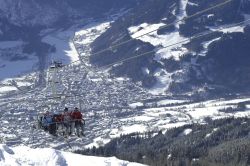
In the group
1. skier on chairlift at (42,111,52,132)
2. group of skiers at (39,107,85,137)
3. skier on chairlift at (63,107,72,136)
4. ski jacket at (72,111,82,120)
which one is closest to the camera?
skier on chairlift at (63,107,72,136)

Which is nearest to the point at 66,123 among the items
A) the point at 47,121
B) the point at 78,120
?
the point at 78,120

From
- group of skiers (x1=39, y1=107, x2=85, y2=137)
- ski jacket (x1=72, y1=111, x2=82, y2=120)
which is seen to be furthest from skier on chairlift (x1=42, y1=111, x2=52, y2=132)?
ski jacket (x1=72, y1=111, x2=82, y2=120)

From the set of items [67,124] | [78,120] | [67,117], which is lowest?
[67,124]

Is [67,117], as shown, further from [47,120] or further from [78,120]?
[47,120]

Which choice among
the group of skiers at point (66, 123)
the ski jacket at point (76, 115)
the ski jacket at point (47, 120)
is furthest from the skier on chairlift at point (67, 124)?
the ski jacket at point (47, 120)

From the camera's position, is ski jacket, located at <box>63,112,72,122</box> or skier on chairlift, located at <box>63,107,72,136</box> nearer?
skier on chairlift, located at <box>63,107,72,136</box>

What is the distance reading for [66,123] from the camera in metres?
116

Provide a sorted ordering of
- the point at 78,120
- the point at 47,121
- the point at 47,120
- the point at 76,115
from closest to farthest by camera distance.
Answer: the point at 78,120
the point at 76,115
the point at 47,121
the point at 47,120

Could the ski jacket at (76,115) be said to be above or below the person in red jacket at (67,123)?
above

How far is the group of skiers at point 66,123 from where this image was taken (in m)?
115

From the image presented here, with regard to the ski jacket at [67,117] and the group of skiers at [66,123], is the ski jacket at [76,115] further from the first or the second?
the ski jacket at [67,117]

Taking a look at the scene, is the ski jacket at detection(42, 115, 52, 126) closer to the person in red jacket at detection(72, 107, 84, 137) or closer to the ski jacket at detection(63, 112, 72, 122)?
the ski jacket at detection(63, 112, 72, 122)

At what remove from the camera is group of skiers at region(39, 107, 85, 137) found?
115m

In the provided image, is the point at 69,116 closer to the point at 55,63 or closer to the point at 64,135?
the point at 64,135
